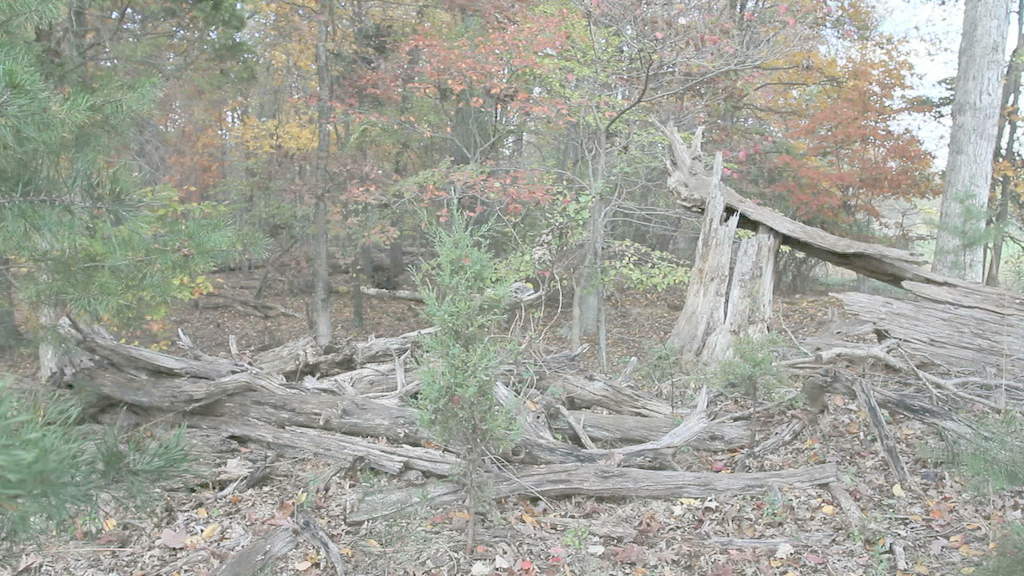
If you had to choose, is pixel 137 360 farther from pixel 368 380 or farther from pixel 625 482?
pixel 625 482

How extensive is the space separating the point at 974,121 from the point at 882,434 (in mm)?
5620

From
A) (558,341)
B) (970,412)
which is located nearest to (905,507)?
(970,412)

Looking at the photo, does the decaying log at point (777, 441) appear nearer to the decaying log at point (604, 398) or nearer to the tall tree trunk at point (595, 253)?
the decaying log at point (604, 398)

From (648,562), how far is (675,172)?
15.3ft

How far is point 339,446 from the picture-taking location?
506 cm

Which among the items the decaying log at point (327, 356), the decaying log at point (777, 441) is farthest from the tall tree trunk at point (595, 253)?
the decaying log at point (777, 441)

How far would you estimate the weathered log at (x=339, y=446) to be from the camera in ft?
15.7

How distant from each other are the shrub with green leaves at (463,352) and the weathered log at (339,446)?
91 cm

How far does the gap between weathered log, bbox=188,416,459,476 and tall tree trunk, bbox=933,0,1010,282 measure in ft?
22.5

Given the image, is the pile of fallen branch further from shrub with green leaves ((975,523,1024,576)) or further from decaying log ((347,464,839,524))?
shrub with green leaves ((975,523,1024,576))

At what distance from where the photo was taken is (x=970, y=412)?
524cm

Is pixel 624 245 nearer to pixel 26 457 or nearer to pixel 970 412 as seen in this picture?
pixel 970 412

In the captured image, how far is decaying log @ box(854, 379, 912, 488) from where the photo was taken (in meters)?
4.71

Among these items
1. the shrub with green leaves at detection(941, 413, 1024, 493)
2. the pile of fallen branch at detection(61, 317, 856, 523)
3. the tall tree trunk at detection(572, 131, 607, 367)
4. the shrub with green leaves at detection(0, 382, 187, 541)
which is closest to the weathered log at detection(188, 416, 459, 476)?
the pile of fallen branch at detection(61, 317, 856, 523)
